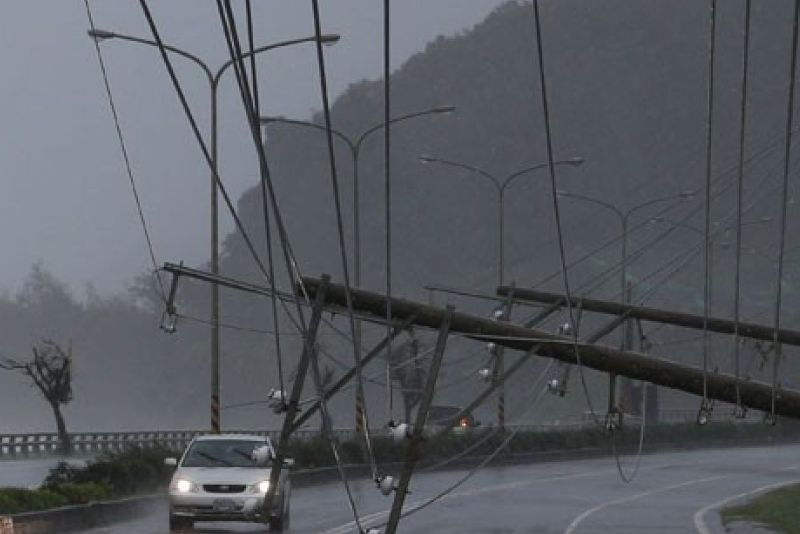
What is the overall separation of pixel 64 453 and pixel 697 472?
24.4 metres

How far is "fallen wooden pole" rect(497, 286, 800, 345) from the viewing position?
1288 inches

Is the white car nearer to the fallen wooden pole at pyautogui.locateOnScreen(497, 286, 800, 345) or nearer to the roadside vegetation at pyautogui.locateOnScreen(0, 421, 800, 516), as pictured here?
the roadside vegetation at pyautogui.locateOnScreen(0, 421, 800, 516)

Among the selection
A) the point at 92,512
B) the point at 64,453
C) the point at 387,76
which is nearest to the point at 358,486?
the point at 92,512

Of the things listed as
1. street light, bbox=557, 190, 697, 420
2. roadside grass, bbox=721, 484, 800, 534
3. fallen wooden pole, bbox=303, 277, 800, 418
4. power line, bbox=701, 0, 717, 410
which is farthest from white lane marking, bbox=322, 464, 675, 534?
fallen wooden pole, bbox=303, 277, 800, 418

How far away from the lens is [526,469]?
68.8m

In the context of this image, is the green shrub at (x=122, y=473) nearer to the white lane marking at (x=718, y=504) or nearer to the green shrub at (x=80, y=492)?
the green shrub at (x=80, y=492)

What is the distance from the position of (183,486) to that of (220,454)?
50.0 inches

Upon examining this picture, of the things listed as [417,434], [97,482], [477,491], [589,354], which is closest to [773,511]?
[477,491]

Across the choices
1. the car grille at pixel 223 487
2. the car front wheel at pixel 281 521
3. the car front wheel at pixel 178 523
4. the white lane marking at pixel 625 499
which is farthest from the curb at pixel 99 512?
the white lane marking at pixel 625 499

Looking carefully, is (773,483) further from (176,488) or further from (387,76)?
(387,76)

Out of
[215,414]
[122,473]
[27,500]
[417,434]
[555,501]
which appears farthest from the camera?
[215,414]

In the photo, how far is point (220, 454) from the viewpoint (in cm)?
3522

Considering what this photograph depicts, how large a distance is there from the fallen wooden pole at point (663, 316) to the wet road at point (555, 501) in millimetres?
3977

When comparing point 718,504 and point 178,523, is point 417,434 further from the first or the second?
point 718,504
